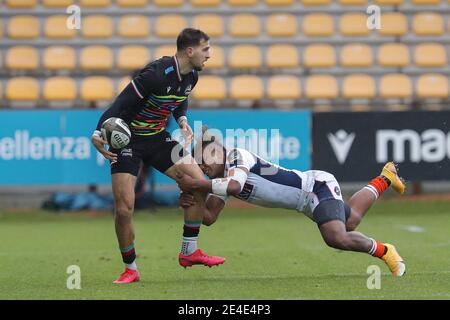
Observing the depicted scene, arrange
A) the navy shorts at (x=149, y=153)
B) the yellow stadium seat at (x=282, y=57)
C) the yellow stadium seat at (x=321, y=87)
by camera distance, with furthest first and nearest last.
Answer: the yellow stadium seat at (x=282, y=57), the yellow stadium seat at (x=321, y=87), the navy shorts at (x=149, y=153)

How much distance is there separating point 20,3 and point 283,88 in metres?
5.59

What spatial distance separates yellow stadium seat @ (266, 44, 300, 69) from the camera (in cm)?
1880

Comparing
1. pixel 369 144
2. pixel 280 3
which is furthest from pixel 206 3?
pixel 369 144

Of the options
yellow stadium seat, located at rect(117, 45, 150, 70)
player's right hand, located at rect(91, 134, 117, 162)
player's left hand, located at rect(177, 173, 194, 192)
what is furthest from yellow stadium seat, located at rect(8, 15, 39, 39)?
player's left hand, located at rect(177, 173, 194, 192)

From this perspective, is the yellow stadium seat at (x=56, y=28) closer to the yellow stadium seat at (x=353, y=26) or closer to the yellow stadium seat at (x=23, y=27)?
the yellow stadium seat at (x=23, y=27)

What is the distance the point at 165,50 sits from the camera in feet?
→ 61.2

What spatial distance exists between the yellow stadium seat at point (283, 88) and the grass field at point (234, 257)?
2.31 metres

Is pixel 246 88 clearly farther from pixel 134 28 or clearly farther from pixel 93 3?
pixel 93 3

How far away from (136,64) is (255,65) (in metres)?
2.27

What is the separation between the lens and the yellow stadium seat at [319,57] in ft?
62.0

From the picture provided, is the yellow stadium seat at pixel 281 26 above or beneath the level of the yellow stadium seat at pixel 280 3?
beneath

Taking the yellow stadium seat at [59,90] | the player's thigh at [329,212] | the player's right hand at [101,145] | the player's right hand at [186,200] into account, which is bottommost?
the player's thigh at [329,212]

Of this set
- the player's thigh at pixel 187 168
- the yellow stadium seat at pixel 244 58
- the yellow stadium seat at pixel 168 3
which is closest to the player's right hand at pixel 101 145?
the player's thigh at pixel 187 168
